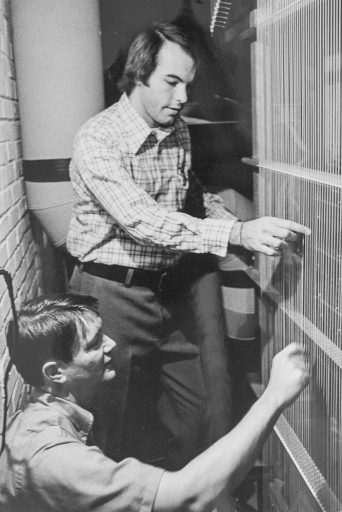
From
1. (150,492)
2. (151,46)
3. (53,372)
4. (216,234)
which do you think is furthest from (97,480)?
(151,46)

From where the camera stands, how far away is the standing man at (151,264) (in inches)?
54.1

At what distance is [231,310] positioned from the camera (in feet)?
5.05

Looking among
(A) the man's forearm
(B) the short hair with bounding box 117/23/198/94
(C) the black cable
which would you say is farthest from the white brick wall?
(A) the man's forearm

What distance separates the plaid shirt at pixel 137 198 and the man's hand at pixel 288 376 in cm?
25

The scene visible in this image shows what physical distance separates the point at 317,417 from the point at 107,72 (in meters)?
0.78

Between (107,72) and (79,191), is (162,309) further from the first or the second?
(107,72)

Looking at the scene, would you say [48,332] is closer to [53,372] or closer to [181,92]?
[53,372]

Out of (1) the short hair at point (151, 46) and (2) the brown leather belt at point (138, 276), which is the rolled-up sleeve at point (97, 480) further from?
(1) the short hair at point (151, 46)

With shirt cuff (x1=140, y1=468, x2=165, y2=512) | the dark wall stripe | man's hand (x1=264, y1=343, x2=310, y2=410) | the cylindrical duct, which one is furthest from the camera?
the dark wall stripe

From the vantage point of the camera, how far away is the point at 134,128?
4.62 ft

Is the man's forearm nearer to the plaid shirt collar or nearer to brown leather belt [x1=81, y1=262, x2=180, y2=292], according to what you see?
brown leather belt [x1=81, y1=262, x2=180, y2=292]

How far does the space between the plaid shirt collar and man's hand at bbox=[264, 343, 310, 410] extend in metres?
0.53

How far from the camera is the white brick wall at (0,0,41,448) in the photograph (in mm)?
1276

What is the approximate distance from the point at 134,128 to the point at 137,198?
155mm
